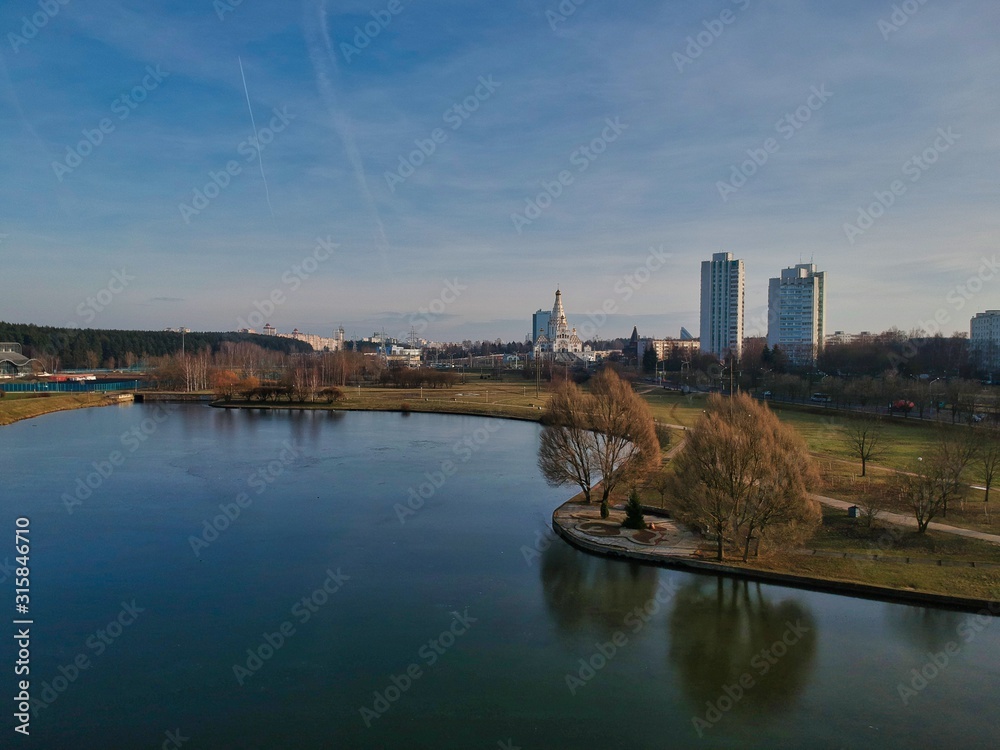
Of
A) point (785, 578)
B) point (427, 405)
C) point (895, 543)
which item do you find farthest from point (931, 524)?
point (427, 405)

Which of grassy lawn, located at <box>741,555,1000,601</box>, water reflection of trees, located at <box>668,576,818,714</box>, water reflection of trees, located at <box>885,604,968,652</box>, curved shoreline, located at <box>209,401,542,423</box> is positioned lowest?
water reflection of trees, located at <box>668,576,818,714</box>

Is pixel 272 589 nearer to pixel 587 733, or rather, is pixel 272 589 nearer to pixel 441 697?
pixel 441 697

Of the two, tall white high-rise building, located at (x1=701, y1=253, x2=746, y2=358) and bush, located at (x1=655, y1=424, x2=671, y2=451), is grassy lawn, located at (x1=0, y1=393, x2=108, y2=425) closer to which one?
bush, located at (x1=655, y1=424, x2=671, y2=451)

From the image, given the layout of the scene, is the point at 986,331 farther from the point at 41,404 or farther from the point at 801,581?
the point at 41,404

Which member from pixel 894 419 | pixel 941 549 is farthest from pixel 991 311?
pixel 941 549

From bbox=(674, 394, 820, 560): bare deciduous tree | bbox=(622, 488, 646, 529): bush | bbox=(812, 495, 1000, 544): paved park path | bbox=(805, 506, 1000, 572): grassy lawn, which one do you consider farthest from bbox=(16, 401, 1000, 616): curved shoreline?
bbox=(812, 495, 1000, 544): paved park path

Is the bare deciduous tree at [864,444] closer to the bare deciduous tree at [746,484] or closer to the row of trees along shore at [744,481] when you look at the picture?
the row of trees along shore at [744,481]
